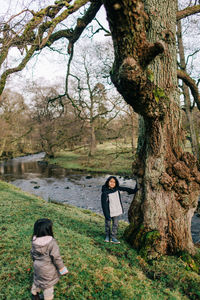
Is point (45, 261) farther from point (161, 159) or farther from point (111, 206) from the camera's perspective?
point (161, 159)

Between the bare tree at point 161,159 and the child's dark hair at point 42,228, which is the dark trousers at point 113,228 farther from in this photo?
the child's dark hair at point 42,228

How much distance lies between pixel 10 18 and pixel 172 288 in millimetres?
5818

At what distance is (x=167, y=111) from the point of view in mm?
4277

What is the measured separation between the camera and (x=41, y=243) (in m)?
2.81

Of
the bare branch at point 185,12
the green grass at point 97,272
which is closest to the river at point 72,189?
the green grass at point 97,272

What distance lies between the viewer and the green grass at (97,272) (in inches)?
125

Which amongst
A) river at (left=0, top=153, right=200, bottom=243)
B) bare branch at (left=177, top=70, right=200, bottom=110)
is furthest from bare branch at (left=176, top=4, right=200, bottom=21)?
river at (left=0, top=153, right=200, bottom=243)

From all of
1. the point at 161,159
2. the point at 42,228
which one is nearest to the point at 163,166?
the point at 161,159

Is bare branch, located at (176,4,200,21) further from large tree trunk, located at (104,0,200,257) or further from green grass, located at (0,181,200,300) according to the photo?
green grass, located at (0,181,200,300)

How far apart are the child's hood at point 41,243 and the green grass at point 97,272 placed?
0.84 metres

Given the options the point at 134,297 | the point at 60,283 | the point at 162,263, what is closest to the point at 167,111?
the point at 162,263

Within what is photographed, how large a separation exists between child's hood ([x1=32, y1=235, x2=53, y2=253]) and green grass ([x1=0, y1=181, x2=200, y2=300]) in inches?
32.9

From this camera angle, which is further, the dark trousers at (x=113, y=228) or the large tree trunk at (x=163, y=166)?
the dark trousers at (x=113, y=228)

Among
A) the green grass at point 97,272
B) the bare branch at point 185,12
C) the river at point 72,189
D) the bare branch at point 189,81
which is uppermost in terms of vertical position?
the bare branch at point 185,12
